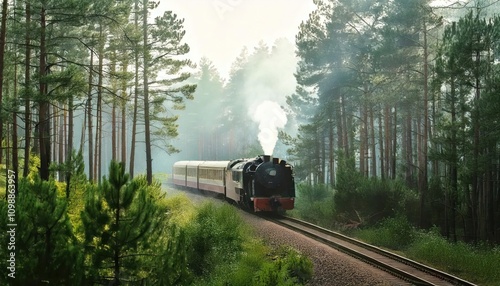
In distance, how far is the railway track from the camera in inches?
474

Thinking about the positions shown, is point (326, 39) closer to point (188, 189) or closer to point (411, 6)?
point (411, 6)

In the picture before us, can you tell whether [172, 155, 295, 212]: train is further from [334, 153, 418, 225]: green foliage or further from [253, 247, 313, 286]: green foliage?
[253, 247, 313, 286]: green foliage

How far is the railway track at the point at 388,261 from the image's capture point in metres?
12.0

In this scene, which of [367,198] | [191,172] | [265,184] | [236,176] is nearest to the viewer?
[367,198]

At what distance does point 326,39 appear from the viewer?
29.9 metres

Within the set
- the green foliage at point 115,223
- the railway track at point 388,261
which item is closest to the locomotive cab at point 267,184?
the railway track at point 388,261

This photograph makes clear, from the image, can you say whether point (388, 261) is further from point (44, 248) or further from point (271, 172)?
point (44, 248)

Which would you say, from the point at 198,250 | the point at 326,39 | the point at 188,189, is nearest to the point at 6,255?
the point at 198,250

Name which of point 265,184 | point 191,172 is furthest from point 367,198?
point 191,172

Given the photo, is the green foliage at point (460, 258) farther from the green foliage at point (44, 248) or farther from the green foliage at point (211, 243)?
the green foliage at point (44, 248)

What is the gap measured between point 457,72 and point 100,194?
14.5 meters

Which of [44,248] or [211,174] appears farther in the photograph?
[211,174]

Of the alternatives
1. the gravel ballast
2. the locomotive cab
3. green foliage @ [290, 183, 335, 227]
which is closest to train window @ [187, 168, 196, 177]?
green foliage @ [290, 183, 335, 227]

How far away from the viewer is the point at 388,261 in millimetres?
14109
